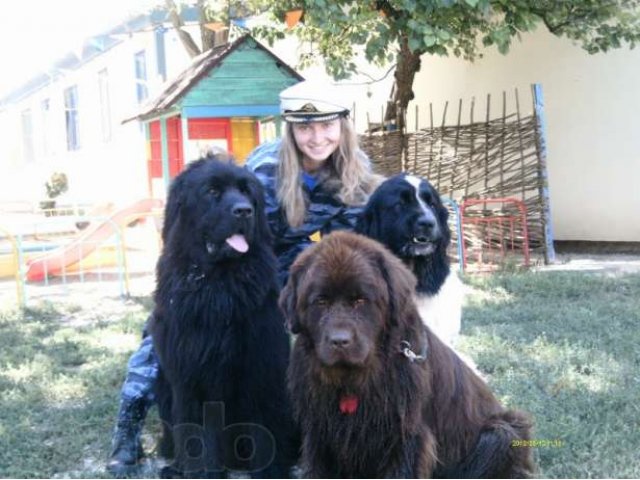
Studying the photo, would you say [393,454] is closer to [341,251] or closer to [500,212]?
[341,251]

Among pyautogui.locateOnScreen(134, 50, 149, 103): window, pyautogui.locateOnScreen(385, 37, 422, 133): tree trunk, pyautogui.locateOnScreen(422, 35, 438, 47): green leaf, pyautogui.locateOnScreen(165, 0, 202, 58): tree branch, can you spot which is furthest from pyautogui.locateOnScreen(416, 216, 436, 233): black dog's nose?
pyautogui.locateOnScreen(134, 50, 149, 103): window

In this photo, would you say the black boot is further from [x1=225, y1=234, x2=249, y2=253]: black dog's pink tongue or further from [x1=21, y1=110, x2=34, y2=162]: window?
[x1=21, y1=110, x2=34, y2=162]: window

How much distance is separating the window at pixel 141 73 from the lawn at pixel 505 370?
12.8m

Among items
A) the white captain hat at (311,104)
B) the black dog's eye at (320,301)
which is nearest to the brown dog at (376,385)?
the black dog's eye at (320,301)

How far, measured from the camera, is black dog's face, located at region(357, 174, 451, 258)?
4.10 metres

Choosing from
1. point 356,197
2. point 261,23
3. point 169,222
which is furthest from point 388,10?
point 169,222

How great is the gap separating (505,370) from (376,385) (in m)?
2.93

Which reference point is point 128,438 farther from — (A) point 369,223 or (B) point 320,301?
(B) point 320,301

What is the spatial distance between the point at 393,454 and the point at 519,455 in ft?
1.96

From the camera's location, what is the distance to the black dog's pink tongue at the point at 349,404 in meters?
3.11

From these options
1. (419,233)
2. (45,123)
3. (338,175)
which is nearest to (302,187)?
(338,175)

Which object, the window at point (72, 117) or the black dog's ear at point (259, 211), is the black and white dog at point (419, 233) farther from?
the window at point (72, 117)

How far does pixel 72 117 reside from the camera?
25234 millimetres

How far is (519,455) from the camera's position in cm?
329
